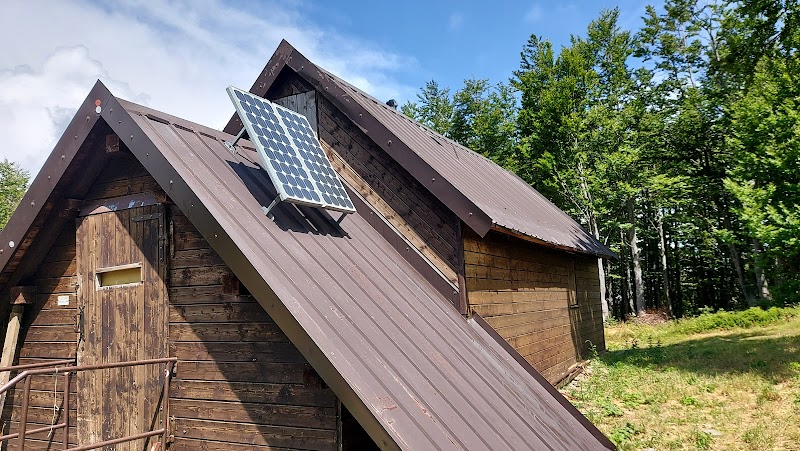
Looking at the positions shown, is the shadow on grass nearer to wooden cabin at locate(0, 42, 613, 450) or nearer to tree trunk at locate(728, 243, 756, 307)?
wooden cabin at locate(0, 42, 613, 450)

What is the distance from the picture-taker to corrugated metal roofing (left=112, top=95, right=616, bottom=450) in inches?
A: 160

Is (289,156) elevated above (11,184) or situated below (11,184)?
below

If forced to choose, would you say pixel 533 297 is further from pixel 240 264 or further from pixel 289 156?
pixel 240 264

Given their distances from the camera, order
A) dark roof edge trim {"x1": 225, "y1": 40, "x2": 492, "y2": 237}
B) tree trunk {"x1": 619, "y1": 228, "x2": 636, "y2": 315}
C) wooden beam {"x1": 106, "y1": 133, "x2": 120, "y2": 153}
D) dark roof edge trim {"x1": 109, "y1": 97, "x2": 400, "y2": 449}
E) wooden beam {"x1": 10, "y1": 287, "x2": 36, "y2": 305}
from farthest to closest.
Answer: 1. tree trunk {"x1": 619, "y1": 228, "x2": 636, "y2": 315}
2. dark roof edge trim {"x1": 225, "y1": 40, "x2": 492, "y2": 237}
3. wooden beam {"x1": 10, "y1": 287, "x2": 36, "y2": 305}
4. wooden beam {"x1": 106, "y1": 133, "x2": 120, "y2": 153}
5. dark roof edge trim {"x1": 109, "y1": 97, "x2": 400, "y2": 449}

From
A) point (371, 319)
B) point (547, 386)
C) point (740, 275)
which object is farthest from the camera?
point (740, 275)

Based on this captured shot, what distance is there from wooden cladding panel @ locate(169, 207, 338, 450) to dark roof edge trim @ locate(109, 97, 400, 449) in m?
0.65

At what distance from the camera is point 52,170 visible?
586 cm

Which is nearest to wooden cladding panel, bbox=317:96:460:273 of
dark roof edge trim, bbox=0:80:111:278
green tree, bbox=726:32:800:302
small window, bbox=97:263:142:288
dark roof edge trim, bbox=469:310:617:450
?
dark roof edge trim, bbox=469:310:617:450

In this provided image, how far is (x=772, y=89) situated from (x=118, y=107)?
17942 millimetres

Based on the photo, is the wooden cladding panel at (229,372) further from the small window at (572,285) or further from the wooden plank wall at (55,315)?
the small window at (572,285)

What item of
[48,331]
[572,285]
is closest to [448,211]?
[48,331]

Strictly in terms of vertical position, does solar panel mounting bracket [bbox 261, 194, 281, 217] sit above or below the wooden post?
above

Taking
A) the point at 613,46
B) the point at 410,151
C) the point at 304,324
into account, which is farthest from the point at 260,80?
the point at 613,46

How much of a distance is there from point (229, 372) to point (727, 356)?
1366 cm
